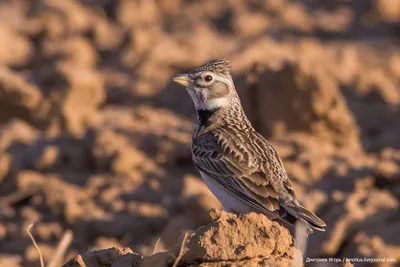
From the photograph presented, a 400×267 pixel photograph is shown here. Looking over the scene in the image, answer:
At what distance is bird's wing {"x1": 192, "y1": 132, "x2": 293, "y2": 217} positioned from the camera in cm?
727

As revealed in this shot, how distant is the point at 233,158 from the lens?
775 centimetres

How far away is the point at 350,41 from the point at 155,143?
20.4ft

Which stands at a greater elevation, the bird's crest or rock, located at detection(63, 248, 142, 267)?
the bird's crest

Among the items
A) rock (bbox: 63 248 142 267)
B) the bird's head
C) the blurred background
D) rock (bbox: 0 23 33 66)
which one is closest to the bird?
the bird's head

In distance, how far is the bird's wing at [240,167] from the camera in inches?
286

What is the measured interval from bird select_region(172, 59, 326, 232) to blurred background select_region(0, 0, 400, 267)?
164 centimetres

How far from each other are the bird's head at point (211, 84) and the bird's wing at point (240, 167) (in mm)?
417

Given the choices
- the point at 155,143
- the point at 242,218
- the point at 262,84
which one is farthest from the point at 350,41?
the point at 242,218

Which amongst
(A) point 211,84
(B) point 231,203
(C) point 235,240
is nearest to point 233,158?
(B) point 231,203

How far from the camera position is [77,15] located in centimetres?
1677

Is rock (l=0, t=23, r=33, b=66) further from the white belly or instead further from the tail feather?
the tail feather

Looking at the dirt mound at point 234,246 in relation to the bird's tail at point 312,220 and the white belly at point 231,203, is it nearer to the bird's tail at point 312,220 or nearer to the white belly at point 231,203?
the bird's tail at point 312,220

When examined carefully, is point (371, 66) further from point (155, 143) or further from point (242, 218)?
point (242, 218)

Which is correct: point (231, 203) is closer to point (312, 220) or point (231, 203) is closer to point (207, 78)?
point (312, 220)
